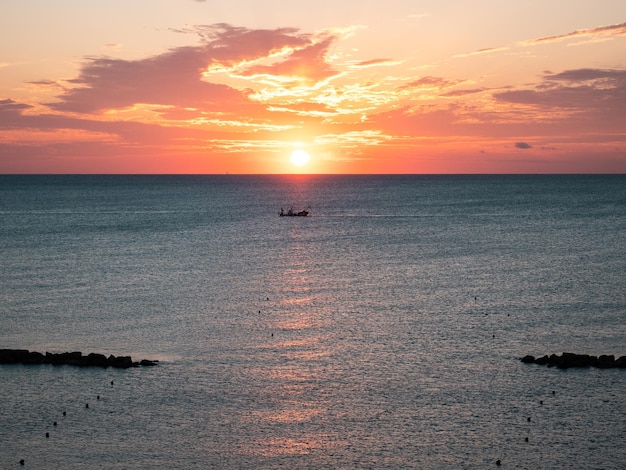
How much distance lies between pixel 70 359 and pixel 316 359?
19.6 m

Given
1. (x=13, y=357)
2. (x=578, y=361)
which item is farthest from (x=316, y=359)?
(x=13, y=357)

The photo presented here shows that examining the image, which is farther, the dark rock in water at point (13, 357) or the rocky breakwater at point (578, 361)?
the dark rock in water at point (13, 357)

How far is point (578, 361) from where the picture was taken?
55.4m

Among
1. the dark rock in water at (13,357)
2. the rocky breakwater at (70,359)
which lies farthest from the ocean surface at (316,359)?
the dark rock in water at (13,357)

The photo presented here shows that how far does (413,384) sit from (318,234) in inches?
4063

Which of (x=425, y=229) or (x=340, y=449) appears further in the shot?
(x=425, y=229)

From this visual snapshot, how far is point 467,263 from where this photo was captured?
105625 millimetres

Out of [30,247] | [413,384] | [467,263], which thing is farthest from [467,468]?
[30,247]

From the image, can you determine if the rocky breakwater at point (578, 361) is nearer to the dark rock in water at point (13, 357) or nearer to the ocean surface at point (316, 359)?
the ocean surface at point (316, 359)

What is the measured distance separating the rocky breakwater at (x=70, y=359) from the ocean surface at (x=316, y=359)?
1.18 metres

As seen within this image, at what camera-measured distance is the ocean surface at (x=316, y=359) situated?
41844 mm

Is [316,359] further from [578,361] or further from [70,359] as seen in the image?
[578,361]

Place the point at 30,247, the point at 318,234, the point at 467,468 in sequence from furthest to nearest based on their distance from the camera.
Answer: the point at 318,234 < the point at 30,247 < the point at 467,468

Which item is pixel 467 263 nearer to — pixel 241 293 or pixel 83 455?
pixel 241 293
